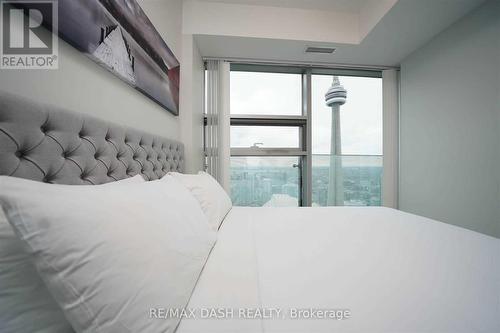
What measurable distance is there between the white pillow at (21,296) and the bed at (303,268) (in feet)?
0.78

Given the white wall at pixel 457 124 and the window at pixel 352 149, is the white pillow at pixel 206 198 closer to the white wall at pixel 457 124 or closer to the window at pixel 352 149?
the window at pixel 352 149

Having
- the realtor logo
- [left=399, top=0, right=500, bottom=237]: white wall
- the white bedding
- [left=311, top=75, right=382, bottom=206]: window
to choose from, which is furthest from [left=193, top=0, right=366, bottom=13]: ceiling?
the white bedding

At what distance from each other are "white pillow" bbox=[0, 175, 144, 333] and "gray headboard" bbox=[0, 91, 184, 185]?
216 mm

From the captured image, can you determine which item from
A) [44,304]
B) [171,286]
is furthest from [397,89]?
[44,304]

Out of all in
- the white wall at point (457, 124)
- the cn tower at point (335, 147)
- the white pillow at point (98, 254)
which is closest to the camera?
the white pillow at point (98, 254)

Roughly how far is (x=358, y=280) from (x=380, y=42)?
2.61 meters

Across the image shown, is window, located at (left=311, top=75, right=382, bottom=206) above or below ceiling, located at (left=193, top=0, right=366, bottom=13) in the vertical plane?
below

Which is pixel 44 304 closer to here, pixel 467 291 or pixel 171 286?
pixel 171 286

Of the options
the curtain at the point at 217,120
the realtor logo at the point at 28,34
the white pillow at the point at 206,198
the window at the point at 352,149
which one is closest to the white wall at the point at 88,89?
the realtor logo at the point at 28,34

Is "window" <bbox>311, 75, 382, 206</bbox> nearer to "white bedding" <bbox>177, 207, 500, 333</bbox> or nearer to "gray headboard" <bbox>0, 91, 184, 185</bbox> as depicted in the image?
"white bedding" <bbox>177, 207, 500, 333</bbox>

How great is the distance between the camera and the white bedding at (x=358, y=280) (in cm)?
46

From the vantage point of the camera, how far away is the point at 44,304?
377 mm

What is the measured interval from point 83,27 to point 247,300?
119 centimetres

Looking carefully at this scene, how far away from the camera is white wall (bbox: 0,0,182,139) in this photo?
0.62m
